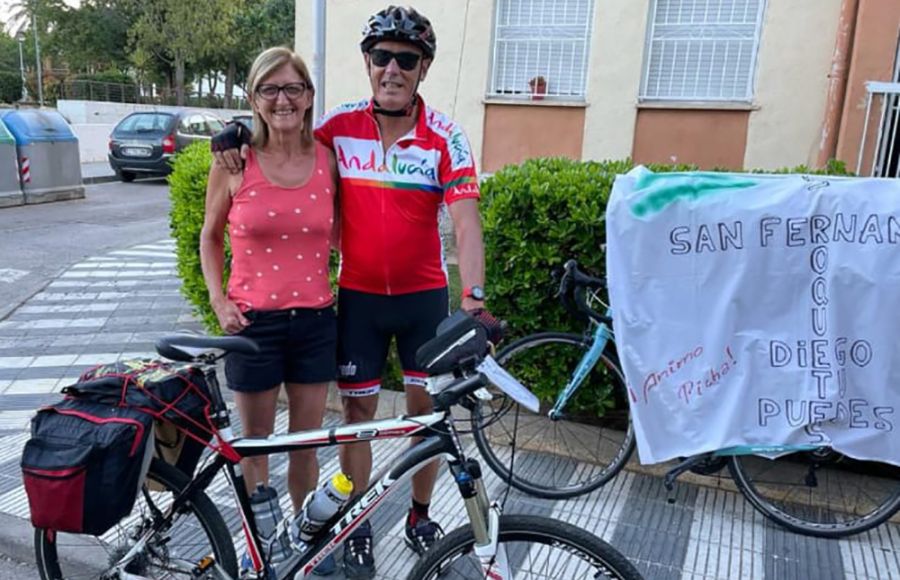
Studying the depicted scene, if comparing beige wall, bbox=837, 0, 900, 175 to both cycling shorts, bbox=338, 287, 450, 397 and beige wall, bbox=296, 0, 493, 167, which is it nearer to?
beige wall, bbox=296, 0, 493, 167

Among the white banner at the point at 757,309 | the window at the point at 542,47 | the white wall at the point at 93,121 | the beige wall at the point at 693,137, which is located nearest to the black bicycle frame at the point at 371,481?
the white banner at the point at 757,309

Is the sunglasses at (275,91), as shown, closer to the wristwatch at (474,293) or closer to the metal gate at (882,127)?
the wristwatch at (474,293)

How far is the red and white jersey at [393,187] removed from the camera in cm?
255

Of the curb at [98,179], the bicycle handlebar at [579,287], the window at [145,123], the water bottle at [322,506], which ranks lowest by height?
the curb at [98,179]

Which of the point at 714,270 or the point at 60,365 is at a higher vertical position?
the point at 714,270

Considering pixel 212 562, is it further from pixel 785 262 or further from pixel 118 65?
pixel 118 65

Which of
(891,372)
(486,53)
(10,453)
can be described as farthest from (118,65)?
(891,372)

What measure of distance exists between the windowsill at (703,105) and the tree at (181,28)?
3148cm

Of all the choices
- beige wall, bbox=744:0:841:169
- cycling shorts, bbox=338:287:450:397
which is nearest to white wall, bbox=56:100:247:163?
beige wall, bbox=744:0:841:169

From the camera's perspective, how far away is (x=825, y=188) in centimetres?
308

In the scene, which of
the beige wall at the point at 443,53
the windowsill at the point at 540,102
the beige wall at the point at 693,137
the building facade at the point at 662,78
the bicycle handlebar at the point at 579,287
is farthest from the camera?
the beige wall at the point at 443,53

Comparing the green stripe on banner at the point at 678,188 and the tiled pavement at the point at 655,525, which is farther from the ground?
the green stripe on banner at the point at 678,188

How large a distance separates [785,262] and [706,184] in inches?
19.7

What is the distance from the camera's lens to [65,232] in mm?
10578
